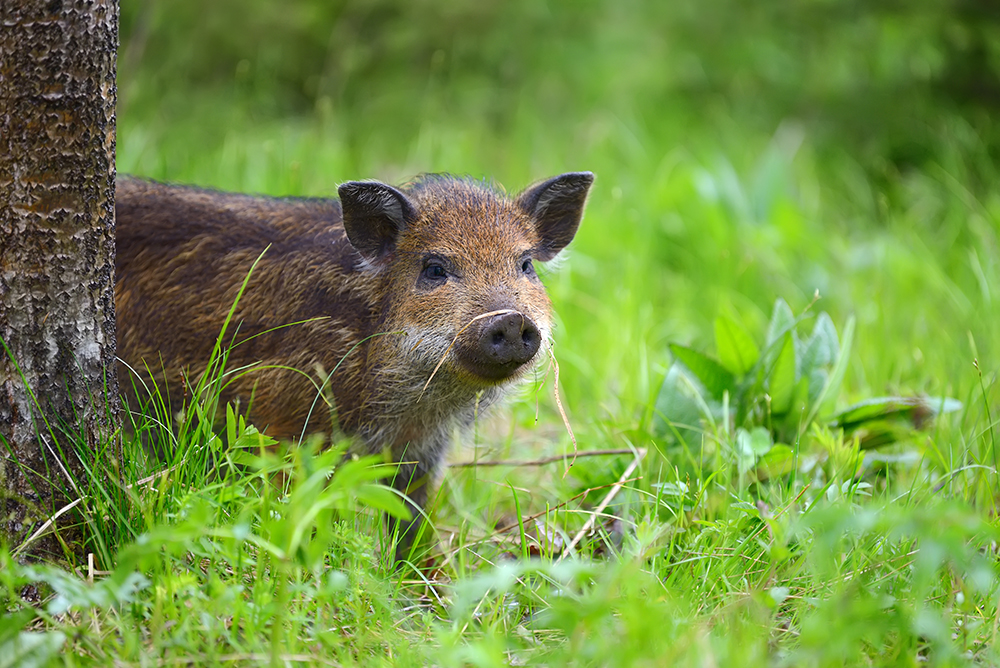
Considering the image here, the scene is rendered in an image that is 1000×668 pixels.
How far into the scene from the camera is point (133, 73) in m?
6.47

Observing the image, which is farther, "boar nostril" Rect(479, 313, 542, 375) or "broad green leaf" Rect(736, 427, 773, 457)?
"broad green leaf" Rect(736, 427, 773, 457)

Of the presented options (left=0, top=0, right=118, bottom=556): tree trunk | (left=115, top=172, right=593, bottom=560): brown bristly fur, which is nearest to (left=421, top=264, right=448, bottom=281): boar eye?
(left=115, top=172, right=593, bottom=560): brown bristly fur

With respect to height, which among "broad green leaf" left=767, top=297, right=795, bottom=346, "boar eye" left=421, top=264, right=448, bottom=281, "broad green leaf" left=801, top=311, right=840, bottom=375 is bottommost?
"broad green leaf" left=801, top=311, right=840, bottom=375

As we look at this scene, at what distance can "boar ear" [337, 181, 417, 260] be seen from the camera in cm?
363

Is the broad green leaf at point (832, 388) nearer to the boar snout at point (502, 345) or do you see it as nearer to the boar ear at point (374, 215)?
the boar snout at point (502, 345)

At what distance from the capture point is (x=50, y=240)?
2811mm

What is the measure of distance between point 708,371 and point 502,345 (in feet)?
4.19

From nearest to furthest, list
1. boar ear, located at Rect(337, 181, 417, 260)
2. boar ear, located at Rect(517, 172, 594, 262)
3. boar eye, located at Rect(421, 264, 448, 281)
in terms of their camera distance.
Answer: boar ear, located at Rect(337, 181, 417, 260) → boar eye, located at Rect(421, 264, 448, 281) → boar ear, located at Rect(517, 172, 594, 262)

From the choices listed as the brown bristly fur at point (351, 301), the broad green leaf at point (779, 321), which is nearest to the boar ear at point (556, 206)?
the brown bristly fur at point (351, 301)

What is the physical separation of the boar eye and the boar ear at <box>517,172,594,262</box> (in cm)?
55

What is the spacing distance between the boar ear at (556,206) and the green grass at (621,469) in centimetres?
80

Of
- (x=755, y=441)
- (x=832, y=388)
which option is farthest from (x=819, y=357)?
(x=755, y=441)

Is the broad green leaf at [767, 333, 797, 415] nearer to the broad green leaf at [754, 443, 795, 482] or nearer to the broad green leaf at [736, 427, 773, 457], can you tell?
the broad green leaf at [736, 427, 773, 457]

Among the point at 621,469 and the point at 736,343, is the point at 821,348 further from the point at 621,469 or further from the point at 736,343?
the point at 621,469
